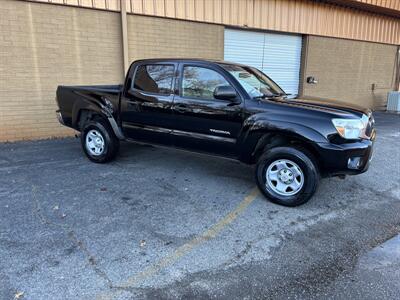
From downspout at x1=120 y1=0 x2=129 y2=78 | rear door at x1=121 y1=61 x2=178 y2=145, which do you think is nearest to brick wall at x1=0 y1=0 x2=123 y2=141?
downspout at x1=120 y1=0 x2=129 y2=78

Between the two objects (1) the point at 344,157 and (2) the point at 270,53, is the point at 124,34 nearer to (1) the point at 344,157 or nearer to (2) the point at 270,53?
(2) the point at 270,53

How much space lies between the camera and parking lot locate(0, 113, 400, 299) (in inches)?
108

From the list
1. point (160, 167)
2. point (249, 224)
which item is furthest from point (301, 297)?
point (160, 167)

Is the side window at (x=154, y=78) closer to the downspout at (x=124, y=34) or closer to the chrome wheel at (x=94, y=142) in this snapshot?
the chrome wheel at (x=94, y=142)

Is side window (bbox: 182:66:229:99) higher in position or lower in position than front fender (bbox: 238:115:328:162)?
higher

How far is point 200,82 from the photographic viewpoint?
4.89 m

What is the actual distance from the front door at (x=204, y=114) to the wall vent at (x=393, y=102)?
12.8 metres

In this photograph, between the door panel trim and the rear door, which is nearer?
the door panel trim

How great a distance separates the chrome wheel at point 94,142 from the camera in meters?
5.94

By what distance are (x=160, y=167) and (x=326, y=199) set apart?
2.78 metres

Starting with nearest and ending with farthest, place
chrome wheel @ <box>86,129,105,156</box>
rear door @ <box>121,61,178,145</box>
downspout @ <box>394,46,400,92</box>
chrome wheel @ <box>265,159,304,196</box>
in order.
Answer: chrome wheel @ <box>265,159,304,196</box>
rear door @ <box>121,61,178,145</box>
chrome wheel @ <box>86,129,105,156</box>
downspout @ <box>394,46,400,92</box>

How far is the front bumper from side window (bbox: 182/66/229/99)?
63.3 inches

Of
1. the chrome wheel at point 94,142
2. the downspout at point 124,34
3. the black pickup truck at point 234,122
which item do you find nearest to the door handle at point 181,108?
the black pickup truck at point 234,122

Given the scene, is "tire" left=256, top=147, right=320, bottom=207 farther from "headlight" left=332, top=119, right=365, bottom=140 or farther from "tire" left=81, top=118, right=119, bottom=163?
"tire" left=81, top=118, right=119, bottom=163
